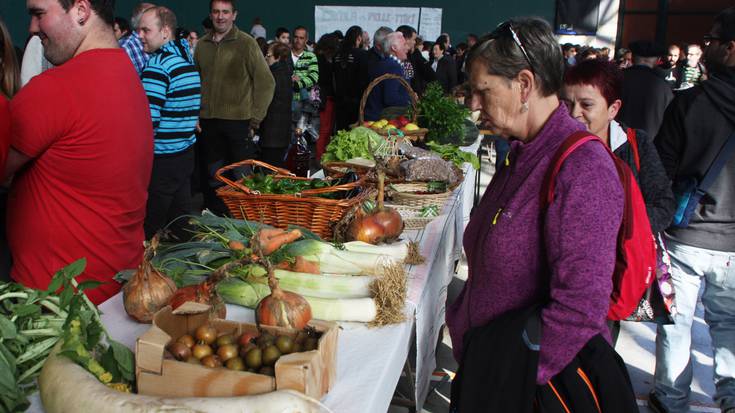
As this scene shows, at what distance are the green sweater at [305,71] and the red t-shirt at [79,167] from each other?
577 centimetres

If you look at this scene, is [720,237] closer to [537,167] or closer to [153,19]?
[537,167]

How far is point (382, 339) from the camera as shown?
75.0 inches

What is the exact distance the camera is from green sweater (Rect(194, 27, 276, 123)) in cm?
562

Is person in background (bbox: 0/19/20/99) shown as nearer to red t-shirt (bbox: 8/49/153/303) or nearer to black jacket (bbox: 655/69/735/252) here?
red t-shirt (bbox: 8/49/153/303)

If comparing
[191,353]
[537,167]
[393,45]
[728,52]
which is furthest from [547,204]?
[393,45]

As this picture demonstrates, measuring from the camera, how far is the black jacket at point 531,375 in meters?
1.62

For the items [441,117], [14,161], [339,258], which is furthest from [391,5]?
[14,161]

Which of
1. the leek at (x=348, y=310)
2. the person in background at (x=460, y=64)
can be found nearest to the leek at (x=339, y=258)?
the leek at (x=348, y=310)

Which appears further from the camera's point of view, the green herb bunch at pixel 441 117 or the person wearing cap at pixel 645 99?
the green herb bunch at pixel 441 117

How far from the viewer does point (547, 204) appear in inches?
61.6

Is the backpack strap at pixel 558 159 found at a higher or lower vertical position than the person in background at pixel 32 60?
lower

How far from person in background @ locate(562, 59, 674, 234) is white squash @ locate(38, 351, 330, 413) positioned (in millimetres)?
1659

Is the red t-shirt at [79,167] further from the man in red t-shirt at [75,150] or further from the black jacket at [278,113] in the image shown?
the black jacket at [278,113]

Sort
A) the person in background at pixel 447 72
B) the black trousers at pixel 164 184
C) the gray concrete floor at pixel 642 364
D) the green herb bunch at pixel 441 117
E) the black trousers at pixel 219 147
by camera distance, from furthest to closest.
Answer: the person in background at pixel 447 72 → the black trousers at pixel 219 147 → the green herb bunch at pixel 441 117 → the black trousers at pixel 164 184 → the gray concrete floor at pixel 642 364
